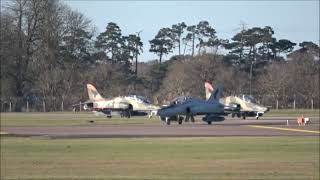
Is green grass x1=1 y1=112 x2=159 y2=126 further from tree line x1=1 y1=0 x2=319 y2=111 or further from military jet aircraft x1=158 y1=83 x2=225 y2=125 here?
tree line x1=1 y1=0 x2=319 y2=111

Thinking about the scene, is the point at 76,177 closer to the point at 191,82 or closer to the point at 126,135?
the point at 126,135

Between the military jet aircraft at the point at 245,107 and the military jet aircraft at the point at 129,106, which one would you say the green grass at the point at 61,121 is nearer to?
the military jet aircraft at the point at 129,106

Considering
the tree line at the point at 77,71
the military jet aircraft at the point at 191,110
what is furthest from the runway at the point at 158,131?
the tree line at the point at 77,71

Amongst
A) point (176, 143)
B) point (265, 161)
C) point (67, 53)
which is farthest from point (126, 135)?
point (67, 53)

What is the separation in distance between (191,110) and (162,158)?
1151 inches

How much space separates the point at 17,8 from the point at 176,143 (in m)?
66.0

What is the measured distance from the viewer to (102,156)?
75.6 ft

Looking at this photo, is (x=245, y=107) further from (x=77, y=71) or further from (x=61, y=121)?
(x=77, y=71)

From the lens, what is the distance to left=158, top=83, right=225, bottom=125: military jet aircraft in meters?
50.4

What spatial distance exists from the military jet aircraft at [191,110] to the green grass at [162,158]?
Answer: 742 inches

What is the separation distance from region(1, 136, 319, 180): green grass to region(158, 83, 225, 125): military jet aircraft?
1885cm

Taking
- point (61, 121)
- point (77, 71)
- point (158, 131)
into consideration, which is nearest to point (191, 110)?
point (61, 121)

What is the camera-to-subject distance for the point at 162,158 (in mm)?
22281

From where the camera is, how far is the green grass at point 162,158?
18031 mm
